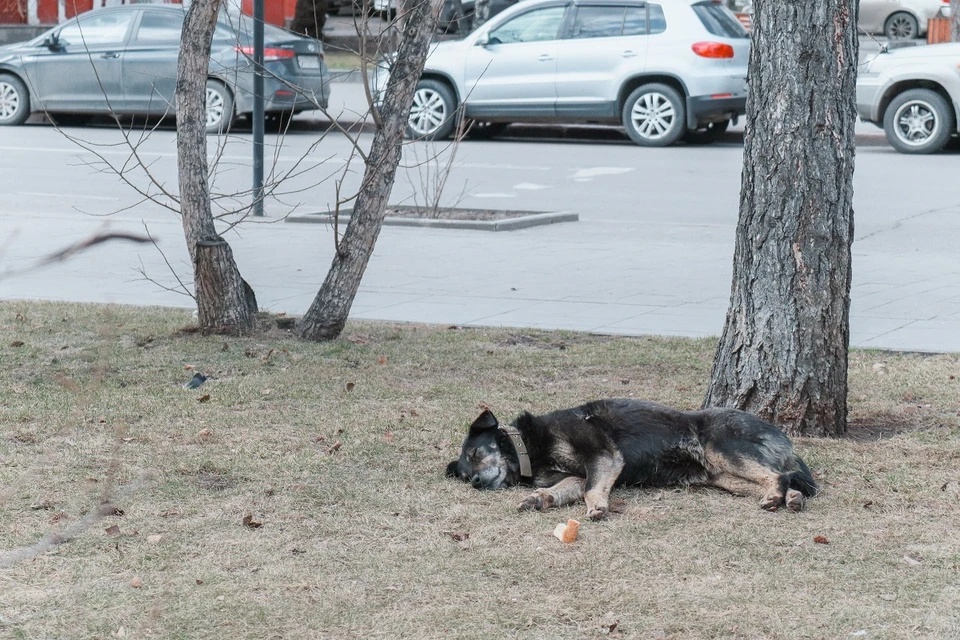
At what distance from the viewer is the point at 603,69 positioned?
57.0ft

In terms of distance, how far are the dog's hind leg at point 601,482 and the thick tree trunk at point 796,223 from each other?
3.47 ft

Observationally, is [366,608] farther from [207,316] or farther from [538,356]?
[207,316]

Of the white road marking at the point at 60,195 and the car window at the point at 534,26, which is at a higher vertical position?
the car window at the point at 534,26

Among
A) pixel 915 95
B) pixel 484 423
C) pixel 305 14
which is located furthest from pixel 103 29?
pixel 484 423

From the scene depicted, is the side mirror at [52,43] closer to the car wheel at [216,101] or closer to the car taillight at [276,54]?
the car wheel at [216,101]

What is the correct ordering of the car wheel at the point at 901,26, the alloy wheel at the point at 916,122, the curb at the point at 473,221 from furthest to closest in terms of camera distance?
the car wheel at the point at 901,26 → the alloy wheel at the point at 916,122 → the curb at the point at 473,221

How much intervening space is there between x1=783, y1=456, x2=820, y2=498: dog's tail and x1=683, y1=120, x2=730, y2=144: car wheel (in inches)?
548

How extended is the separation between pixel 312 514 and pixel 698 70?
43.9 ft

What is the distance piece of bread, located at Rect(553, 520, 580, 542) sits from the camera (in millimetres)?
4184

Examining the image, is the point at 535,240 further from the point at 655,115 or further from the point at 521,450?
the point at 521,450

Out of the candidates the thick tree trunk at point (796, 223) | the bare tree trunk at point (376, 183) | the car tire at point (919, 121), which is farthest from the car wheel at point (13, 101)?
the thick tree trunk at point (796, 223)

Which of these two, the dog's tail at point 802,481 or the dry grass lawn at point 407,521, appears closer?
the dry grass lawn at point 407,521

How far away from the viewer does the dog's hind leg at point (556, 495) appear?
4.53m

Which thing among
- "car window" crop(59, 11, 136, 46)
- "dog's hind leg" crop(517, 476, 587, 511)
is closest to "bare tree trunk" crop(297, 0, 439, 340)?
"dog's hind leg" crop(517, 476, 587, 511)
